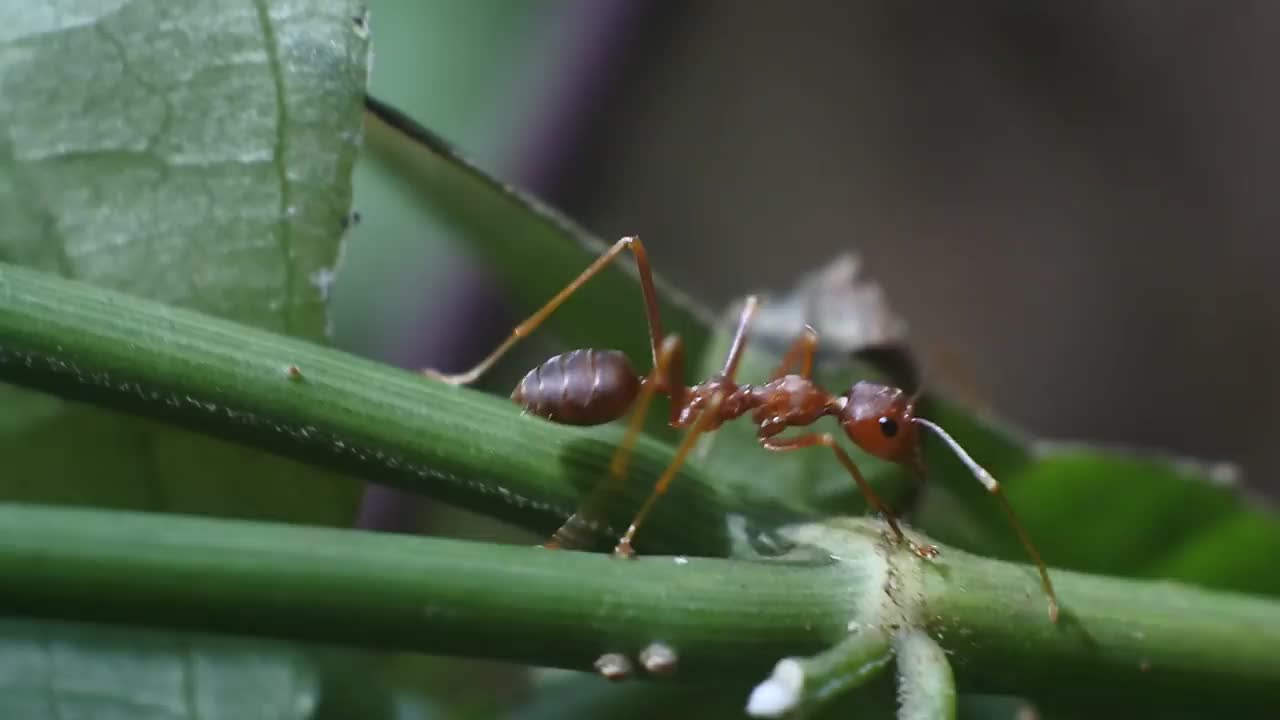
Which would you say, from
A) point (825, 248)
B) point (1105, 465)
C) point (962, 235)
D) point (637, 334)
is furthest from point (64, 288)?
point (962, 235)

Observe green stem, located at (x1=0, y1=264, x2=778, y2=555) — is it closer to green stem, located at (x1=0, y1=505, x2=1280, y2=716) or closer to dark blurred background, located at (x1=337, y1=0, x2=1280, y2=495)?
green stem, located at (x1=0, y1=505, x2=1280, y2=716)

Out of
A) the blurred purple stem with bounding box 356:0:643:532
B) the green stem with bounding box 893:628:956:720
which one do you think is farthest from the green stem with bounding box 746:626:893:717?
the blurred purple stem with bounding box 356:0:643:532

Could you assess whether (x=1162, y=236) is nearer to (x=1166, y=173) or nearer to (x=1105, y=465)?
(x=1166, y=173)

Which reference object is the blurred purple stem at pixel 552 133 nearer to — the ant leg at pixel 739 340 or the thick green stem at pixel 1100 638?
the ant leg at pixel 739 340

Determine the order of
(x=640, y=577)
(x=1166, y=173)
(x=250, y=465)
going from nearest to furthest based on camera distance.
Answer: (x=640, y=577)
(x=250, y=465)
(x=1166, y=173)

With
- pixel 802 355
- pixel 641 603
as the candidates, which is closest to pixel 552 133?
pixel 802 355

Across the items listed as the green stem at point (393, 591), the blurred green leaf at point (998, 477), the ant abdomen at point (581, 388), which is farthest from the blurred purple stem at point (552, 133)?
→ the green stem at point (393, 591)
